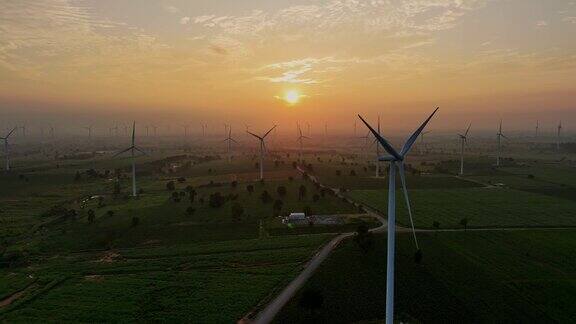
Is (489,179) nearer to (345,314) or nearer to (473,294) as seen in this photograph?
(473,294)

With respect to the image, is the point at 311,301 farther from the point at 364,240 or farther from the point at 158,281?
the point at 364,240

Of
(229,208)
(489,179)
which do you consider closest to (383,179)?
(489,179)

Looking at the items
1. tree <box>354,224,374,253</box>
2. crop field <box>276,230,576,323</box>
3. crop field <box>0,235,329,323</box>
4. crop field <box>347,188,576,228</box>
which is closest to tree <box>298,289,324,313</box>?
crop field <box>276,230,576,323</box>

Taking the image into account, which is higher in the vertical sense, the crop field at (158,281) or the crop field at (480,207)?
the crop field at (480,207)

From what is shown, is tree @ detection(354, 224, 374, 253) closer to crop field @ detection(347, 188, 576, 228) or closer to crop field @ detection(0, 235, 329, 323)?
crop field @ detection(0, 235, 329, 323)

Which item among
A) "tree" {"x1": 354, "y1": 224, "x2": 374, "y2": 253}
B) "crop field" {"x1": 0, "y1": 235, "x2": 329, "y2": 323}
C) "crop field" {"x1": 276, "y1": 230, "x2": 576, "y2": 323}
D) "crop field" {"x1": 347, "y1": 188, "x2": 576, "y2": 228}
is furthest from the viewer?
"crop field" {"x1": 347, "y1": 188, "x2": 576, "y2": 228}

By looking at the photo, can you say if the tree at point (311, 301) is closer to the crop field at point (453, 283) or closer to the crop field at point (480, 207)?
the crop field at point (453, 283)

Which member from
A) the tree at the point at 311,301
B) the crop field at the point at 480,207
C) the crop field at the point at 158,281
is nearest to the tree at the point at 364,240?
the crop field at the point at 158,281
